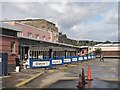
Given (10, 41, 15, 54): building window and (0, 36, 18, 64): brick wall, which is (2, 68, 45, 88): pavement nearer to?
(0, 36, 18, 64): brick wall

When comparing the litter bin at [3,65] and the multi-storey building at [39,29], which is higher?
the multi-storey building at [39,29]

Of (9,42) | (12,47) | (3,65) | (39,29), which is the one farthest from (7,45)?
(39,29)

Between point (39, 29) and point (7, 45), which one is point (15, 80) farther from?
point (39, 29)

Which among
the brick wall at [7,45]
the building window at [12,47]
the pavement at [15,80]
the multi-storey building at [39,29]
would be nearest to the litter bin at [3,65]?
the pavement at [15,80]

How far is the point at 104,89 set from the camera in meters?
13.4

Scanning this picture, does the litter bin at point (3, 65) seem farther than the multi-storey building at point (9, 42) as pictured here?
No

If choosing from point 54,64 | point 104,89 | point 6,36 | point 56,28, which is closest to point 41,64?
point 54,64

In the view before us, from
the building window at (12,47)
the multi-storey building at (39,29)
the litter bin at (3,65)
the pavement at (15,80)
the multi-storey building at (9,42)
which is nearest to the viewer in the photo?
the pavement at (15,80)

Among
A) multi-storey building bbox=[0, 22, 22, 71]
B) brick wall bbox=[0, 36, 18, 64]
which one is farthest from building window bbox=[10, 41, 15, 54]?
brick wall bbox=[0, 36, 18, 64]

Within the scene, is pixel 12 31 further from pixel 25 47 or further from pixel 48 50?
pixel 48 50

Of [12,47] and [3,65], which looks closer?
[3,65]

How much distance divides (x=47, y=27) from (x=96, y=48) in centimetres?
3352

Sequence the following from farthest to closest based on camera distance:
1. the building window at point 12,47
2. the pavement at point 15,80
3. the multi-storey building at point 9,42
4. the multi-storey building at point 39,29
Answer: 1. the multi-storey building at point 39,29
2. the building window at point 12,47
3. the multi-storey building at point 9,42
4. the pavement at point 15,80

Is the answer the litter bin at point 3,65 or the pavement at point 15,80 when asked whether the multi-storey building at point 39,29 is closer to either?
the litter bin at point 3,65
